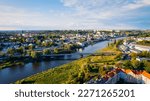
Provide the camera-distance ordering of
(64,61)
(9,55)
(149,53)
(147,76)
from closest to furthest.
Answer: (147,76)
(149,53)
(64,61)
(9,55)

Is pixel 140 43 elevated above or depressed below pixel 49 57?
above

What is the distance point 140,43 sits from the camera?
2602 millimetres

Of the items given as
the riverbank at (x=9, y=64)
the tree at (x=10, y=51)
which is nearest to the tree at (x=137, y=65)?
the riverbank at (x=9, y=64)

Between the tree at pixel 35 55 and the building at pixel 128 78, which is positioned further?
the tree at pixel 35 55

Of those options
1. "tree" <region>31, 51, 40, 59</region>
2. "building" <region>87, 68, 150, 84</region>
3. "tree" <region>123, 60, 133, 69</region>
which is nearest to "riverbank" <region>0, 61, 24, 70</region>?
"tree" <region>31, 51, 40, 59</region>

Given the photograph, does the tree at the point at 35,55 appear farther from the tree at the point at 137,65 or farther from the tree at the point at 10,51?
the tree at the point at 137,65

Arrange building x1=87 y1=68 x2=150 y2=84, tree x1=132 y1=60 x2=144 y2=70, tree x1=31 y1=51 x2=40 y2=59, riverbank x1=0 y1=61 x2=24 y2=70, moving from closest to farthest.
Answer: building x1=87 y1=68 x2=150 y2=84 → tree x1=132 y1=60 x2=144 y2=70 → riverbank x1=0 y1=61 x2=24 y2=70 → tree x1=31 y1=51 x2=40 y2=59

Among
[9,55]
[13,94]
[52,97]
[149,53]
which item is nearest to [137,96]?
[52,97]

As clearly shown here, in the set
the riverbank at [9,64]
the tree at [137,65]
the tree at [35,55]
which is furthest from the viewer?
the tree at [35,55]

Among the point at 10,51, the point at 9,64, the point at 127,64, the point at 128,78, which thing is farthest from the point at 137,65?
the point at 10,51

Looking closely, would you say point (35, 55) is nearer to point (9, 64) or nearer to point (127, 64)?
point (9, 64)

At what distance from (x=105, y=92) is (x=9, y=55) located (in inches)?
159

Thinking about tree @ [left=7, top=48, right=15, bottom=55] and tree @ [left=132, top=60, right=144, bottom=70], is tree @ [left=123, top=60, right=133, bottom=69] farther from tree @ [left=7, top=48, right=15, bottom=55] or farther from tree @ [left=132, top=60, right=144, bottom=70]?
tree @ [left=7, top=48, right=15, bottom=55]

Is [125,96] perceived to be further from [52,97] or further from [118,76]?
→ [118,76]
